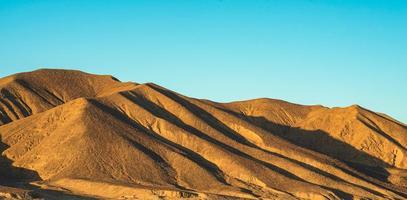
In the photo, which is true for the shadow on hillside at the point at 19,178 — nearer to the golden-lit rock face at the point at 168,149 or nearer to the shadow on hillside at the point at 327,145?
the golden-lit rock face at the point at 168,149

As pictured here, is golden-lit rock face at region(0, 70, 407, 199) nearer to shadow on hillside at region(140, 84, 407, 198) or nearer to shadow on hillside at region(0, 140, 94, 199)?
shadow on hillside at region(0, 140, 94, 199)

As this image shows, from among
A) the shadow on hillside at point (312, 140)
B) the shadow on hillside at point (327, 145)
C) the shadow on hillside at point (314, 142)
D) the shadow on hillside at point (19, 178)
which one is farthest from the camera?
the shadow on hillside at point (327, 145)

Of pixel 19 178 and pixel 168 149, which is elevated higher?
pixel 168 149

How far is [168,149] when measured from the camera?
9956 centimetres

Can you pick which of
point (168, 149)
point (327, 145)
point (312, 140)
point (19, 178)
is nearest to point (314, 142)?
point (312, 140)

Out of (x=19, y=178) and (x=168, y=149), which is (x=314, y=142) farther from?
(x=19, y=178)

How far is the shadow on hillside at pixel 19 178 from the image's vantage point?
261 ft

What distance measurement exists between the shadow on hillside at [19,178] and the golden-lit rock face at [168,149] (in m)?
0.15

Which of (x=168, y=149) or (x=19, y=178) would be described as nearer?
(x=19, y=178)

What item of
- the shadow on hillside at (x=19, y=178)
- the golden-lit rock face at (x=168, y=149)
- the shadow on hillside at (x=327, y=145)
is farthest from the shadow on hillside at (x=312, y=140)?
the shadow on hillside at (x=19, y=178)

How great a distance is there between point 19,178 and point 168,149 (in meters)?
19.5

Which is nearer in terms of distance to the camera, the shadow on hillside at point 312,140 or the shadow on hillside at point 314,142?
the shadow on hillside at point 314,142

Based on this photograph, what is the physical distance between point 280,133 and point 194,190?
49.7 meters

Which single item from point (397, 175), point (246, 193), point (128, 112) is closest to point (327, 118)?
point (397, 175)
